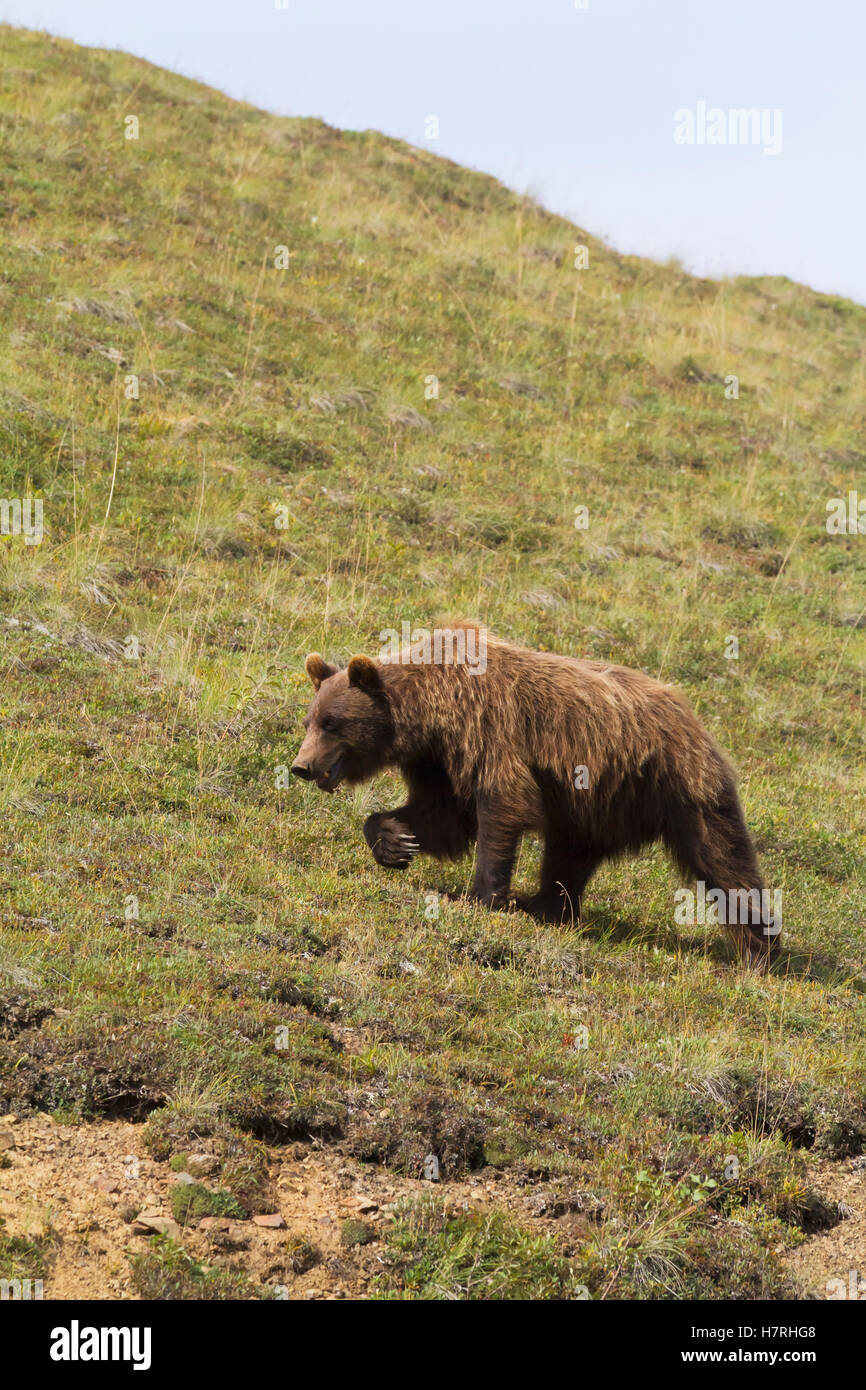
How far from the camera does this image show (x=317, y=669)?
8820 millimetres

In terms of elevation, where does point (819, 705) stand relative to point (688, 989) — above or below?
above

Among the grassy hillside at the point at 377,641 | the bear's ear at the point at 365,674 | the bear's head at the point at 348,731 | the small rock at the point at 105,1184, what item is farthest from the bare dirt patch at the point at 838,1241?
the bear's ear at the point at 365,674

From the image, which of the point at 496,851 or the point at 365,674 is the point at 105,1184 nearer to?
the point at 496,851

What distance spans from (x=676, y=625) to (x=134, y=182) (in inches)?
507

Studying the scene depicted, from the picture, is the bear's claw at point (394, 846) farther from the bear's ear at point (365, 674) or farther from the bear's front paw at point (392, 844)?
the bear's ear at point (365, 674)

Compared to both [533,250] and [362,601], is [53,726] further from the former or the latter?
[533,250]

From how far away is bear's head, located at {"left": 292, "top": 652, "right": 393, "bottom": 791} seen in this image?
8.41 meters

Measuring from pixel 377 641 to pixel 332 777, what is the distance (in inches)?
140

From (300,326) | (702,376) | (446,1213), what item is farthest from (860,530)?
(446,1213)

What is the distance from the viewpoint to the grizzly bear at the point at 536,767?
8.22m

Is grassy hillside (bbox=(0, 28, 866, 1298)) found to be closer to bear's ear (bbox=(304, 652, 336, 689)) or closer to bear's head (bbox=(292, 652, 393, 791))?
bear's head (bbox=(292, 652, 393, 791))

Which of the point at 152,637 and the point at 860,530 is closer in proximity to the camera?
the point at 152,637

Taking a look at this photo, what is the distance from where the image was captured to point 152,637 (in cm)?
1098

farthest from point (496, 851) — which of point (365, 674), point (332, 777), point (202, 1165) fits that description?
point (202, 1165)
